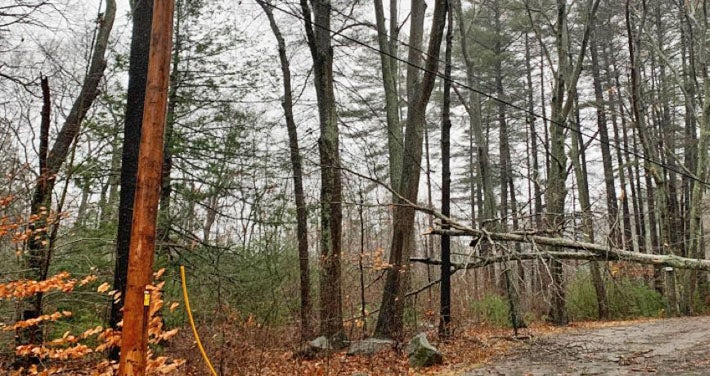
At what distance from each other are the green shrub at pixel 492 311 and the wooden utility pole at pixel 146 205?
9.68 metres

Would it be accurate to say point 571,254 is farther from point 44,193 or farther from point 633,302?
point 44,193

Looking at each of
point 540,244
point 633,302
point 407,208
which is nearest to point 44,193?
point 407,208

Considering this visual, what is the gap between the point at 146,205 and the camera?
3.56 metres

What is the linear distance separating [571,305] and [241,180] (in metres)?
10.4

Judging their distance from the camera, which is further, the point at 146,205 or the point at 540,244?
the point at 540,244

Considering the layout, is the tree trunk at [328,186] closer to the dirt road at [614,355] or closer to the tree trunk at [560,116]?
the dirt road at [614,355]

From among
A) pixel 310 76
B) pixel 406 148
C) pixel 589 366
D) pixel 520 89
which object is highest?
pixel 520 89

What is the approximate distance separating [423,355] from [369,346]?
1078 millimetres

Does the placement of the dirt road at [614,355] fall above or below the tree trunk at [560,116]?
below

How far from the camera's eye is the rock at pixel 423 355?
22.6 feet

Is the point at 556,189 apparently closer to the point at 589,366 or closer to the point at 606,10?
the point at 589,366

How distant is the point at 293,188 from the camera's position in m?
9.55

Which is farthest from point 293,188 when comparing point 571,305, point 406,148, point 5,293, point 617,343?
point 571,305

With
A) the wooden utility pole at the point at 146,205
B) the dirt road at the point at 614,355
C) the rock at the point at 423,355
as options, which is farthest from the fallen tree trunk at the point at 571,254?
the wooden utility pole at the point at 146,205
